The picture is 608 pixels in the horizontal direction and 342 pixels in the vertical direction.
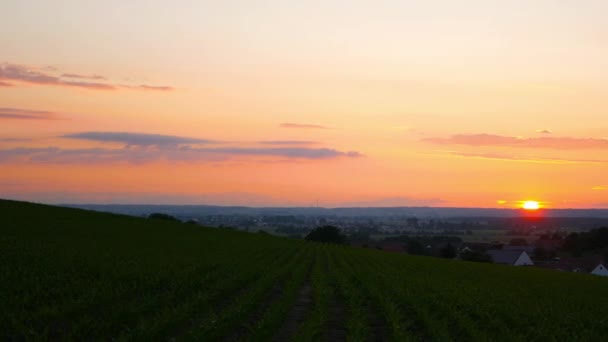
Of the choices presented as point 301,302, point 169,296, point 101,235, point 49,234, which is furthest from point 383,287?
point 101,235

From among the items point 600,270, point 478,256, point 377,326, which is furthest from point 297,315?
point 478,256

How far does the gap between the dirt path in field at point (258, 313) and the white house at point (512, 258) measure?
70.9m

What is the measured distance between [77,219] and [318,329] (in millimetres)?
50061

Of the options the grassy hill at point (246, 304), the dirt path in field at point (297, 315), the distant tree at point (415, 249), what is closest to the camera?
the grassy hill at point (246, 304)

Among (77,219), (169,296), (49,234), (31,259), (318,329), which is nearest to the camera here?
(318,329)

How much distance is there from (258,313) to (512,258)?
7978cm

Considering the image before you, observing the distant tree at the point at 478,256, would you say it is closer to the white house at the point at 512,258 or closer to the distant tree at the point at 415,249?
the white house at the point at 512,258

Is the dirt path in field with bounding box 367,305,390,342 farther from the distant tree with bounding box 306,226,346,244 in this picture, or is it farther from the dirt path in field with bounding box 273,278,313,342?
the distant tree with bounding box 306,226,346,244

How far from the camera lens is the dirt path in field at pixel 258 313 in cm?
1537

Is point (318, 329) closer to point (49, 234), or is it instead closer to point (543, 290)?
point (543, 290)

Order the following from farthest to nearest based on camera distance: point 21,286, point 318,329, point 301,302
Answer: point 301,302 → point 21,286 → point 318,329

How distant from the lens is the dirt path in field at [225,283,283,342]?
50.4 ft

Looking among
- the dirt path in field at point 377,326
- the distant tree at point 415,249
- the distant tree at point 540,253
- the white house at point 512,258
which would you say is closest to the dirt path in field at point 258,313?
Result: the dirt path in field at point 377,326

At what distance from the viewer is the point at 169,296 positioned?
20.2 metres
